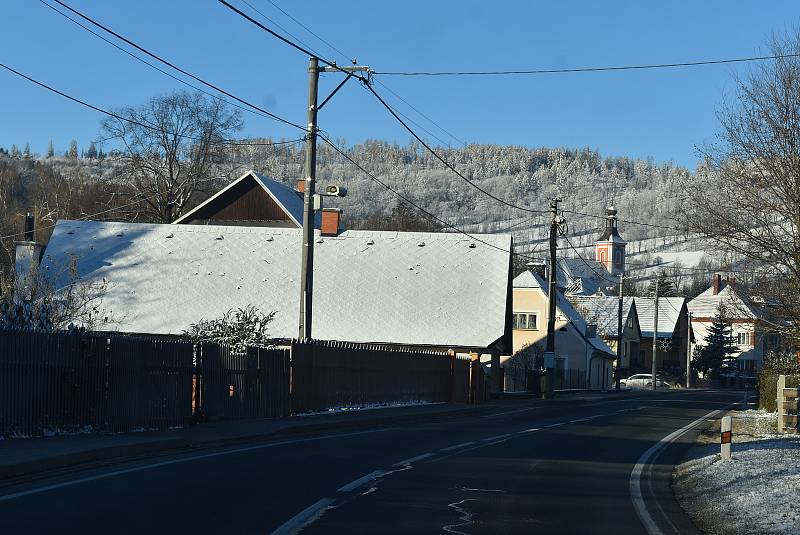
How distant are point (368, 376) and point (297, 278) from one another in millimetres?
16135

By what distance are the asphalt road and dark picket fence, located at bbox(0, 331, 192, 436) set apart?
101 inches

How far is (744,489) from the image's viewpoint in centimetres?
1359

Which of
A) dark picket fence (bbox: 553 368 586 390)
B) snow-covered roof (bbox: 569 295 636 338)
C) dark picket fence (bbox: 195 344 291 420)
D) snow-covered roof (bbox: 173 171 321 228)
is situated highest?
snow-covered roof (bbox: 173 171 321 228)

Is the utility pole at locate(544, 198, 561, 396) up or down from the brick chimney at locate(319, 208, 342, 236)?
down

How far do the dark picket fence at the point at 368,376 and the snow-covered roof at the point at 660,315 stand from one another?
71.8 m

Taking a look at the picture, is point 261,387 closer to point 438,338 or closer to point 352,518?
point 352,518

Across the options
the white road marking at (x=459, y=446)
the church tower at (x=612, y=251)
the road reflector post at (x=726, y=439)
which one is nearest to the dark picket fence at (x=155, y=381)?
the white road marking at (x=459, y=446)

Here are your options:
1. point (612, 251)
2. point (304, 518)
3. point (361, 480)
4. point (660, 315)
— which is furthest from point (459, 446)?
point (612, 251)

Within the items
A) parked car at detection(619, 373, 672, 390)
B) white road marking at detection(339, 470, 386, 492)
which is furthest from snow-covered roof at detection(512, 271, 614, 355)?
white road marking at detection(339, 470, 386, 492)

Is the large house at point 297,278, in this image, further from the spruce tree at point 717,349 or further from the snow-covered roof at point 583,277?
the snow-covered roof at point 583,277

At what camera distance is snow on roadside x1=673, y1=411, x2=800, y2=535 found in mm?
11273

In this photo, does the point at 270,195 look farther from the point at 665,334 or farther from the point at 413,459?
the point at 665,334

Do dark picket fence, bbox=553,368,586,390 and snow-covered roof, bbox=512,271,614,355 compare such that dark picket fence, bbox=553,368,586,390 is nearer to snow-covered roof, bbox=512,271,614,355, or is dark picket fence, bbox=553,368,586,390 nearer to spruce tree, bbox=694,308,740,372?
snow-covered roof, bbox=512,271,614,355

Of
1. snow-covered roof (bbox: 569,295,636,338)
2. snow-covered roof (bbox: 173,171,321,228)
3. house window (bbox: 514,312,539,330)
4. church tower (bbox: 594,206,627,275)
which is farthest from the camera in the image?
church tower (bbox: 594,206,627,275)
